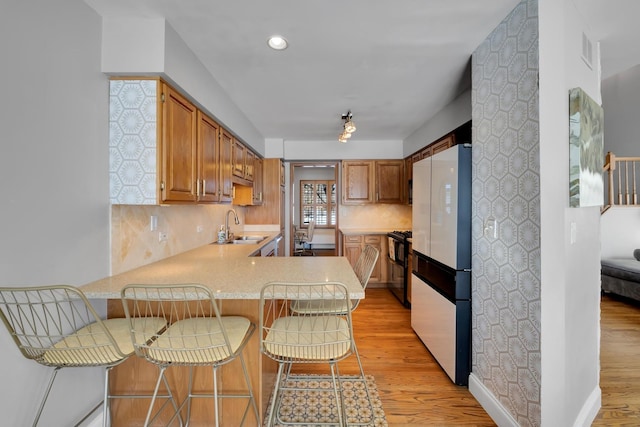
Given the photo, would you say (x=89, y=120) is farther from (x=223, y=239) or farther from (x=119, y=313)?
(x=223, y=239)

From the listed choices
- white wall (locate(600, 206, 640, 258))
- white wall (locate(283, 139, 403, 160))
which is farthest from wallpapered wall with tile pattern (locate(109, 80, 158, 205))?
white wall (locate(600, 206, 640, 258))

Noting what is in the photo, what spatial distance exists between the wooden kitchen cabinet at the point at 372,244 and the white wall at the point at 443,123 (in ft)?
4.89

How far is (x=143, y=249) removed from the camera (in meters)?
2.10

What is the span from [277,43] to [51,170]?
1544mm

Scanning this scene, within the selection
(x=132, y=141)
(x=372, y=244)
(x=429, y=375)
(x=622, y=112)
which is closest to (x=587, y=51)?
(x=429, y=375)

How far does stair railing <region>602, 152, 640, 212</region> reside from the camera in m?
4.50

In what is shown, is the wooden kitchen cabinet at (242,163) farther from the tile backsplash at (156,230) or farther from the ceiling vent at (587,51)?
the ceiling vent at (587,51)

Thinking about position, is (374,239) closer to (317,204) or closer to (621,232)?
(621,232)

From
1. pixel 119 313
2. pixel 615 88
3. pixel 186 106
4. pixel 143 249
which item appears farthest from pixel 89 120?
pixel 615 88

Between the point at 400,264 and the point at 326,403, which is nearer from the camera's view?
the point at 326,403

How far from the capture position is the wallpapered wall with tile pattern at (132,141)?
5.75ft

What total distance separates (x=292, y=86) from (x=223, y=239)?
1.92 meters

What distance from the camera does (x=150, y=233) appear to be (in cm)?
217

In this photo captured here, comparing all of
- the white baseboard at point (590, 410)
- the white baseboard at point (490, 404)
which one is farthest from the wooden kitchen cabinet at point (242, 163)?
the white baseboard at point (590, 410)
